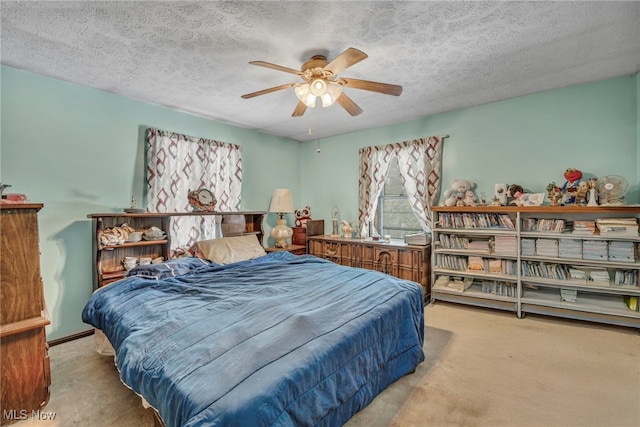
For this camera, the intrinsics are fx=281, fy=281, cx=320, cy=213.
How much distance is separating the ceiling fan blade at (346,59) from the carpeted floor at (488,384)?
223 centimetres

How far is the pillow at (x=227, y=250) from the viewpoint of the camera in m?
3.28

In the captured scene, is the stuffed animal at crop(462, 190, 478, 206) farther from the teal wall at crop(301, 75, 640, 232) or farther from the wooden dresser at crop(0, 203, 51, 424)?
the wooden dresser at crop(0, 203, 51, 424)

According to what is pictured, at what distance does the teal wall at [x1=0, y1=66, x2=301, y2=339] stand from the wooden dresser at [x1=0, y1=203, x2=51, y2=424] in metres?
1.21

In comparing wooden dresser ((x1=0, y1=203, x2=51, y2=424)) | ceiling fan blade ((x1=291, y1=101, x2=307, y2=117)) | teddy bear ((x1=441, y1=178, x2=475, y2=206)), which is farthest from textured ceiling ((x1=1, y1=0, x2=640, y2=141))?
wooden dresser ((x1=0, y1=203, x2=51, y2=424))

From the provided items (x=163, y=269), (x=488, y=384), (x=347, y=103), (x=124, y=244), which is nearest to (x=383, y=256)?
(x=488, y=384)

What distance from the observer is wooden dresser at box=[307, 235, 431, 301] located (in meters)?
3.65

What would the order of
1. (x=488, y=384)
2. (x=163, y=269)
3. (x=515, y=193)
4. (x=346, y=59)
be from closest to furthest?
1. (x=346, y=59)
2. (x=488, y=384)
3. (x=163, y=269)
4. (x=515, y=193)

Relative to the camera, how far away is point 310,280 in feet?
8.13

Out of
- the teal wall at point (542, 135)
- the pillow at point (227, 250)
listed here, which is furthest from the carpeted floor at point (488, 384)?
the teal wall at point (542, 135)

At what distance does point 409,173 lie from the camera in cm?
409

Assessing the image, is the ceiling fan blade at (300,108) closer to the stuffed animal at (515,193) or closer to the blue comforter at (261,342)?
the blue comforter at (261,342)

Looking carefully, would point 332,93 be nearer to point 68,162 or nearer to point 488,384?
point 488,384

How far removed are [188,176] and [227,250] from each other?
1.12 meters

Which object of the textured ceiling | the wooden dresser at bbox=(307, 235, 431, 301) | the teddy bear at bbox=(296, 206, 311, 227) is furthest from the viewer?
the teddy bear at bbox=(296, 206, 311, 227)
